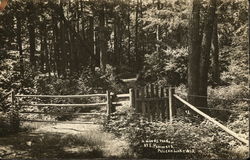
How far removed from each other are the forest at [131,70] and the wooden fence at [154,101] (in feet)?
1.09

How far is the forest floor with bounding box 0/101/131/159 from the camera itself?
9.02 m

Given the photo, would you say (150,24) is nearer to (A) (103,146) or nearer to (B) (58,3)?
(B) (58,3)

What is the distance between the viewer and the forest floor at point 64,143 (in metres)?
9.02

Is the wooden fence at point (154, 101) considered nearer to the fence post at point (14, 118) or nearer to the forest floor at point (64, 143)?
the forest floor at point (64, 143)

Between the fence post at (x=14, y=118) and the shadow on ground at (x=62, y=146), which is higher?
the fence post at (x=14, y=118)

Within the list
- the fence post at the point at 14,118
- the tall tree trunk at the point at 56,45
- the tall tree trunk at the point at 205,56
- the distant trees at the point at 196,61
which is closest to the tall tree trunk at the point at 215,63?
the tall tree trunk at the point at 205,56

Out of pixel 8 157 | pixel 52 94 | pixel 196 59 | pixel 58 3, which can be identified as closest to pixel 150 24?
pixel 196 59

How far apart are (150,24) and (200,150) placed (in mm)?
5166

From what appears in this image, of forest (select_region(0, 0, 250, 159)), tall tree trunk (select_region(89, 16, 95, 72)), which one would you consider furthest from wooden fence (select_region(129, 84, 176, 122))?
tall tree trunk (select_region(89, 16, 95, 72))

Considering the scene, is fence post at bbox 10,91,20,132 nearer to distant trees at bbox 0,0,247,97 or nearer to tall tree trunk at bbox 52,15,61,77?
distant trees at bbox 0,0,247,97

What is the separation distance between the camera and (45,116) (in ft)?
37.1

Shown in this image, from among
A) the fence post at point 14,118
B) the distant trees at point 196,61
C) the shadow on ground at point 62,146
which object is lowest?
the shadow on ground at point 62,146

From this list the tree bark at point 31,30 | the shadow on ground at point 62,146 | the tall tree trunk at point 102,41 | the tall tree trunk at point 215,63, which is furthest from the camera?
the tall tree trunk at point 215,63

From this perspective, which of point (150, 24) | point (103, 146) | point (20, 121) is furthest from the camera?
point (150, 24)
